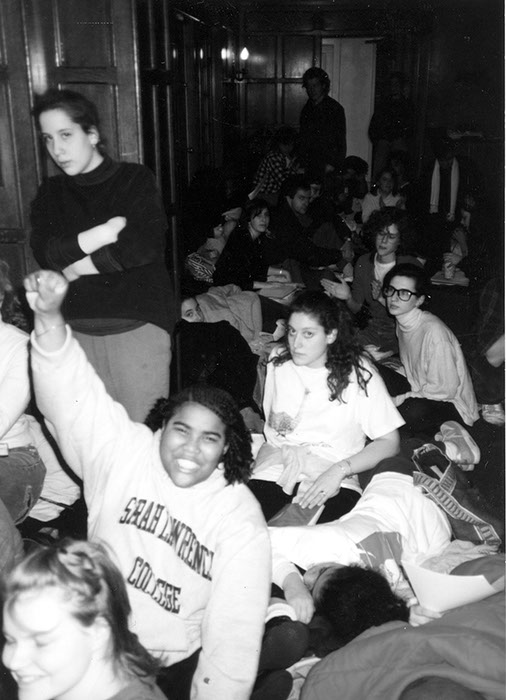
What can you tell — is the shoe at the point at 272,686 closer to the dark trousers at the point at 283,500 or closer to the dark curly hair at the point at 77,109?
the dark trousers at the point at 283,500

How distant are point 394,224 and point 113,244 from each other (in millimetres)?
2031

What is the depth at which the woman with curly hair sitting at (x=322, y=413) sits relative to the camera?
7.22 feet

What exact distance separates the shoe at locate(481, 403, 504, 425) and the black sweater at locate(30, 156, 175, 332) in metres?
1.16

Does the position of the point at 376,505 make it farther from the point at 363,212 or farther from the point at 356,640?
the point at 363,212

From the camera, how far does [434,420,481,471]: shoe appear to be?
2.27 m

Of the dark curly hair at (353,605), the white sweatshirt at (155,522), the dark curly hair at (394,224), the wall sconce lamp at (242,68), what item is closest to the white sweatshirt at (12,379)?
the white sweatshirt at (155,522)

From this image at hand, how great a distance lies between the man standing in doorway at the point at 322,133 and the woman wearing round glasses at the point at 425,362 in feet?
12.4

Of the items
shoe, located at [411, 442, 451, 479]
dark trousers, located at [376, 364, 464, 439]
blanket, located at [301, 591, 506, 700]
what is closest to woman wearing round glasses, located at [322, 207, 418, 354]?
dark trousers, located at [376, 364, 464, 439]

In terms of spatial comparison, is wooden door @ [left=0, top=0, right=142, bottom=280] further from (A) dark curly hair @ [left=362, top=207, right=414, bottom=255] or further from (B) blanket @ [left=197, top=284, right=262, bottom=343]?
(A) dark curly hair @ [left=362, top=207, right=414, bottom=255]

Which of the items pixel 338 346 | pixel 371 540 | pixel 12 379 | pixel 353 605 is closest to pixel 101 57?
pixel 12 379

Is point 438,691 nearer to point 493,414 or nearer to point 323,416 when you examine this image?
point 323,416

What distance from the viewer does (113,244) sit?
6.81ft

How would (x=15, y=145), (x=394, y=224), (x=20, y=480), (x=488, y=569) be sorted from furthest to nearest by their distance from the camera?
(x=394, y=224)
(x=15, y=145)
(x=20, y=480)
(x=488, y=569)

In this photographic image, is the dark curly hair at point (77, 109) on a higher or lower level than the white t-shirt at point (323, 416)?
higher
